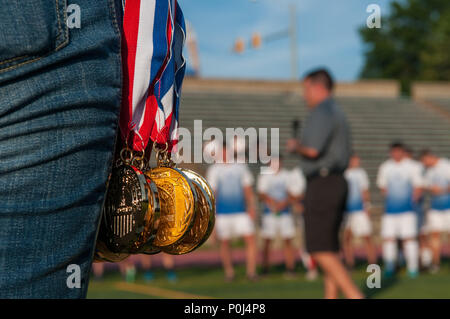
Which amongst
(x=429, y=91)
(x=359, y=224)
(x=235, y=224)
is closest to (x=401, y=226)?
(x=359, y=224)

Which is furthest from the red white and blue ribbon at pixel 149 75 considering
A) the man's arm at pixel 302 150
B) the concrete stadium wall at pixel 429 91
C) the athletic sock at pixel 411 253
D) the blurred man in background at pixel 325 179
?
the concrete stadium wall at pixel 429 91

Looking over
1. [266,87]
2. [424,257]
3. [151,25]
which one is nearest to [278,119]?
[266,87]

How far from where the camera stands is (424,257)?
12094mm

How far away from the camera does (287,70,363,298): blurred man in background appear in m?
4.81

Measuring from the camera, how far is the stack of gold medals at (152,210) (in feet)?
4.49

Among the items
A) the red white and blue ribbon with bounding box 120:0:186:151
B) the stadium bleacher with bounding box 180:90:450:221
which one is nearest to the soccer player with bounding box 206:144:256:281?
the red white and blue ribbon with bounding box 120:0:186:151

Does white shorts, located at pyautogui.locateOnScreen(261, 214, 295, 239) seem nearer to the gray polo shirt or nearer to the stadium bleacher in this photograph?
the gray polo shirt

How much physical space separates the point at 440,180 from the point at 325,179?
26.6 ft

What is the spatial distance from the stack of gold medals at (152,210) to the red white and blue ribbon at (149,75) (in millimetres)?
46

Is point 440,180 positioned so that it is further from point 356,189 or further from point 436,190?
point 356,189

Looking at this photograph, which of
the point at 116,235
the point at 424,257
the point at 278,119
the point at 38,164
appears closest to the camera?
the point at 38,164

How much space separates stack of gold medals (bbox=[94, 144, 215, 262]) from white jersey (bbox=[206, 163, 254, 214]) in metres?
9.69
